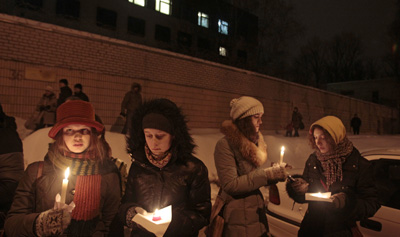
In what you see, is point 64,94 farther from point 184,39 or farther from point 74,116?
point 184,39

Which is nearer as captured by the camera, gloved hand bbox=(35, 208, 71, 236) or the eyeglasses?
gloved hand bbox=(35, 208, 71, 236)

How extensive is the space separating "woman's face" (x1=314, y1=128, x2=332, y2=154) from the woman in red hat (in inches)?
69.6

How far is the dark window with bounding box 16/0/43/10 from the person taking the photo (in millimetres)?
18641

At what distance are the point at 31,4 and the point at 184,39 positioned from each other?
1304 centimetres

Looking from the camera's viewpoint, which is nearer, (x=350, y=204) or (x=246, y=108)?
(x=350, y=204)

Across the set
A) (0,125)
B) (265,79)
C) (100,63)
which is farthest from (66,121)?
(265,79)

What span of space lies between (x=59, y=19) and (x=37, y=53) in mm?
12358

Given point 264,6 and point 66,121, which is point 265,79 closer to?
point 264,6

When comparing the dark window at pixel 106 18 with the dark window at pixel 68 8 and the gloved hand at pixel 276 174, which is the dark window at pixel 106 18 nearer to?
the dark window at pixel 68 8

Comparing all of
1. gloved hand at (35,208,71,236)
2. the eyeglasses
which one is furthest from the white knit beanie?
gloved hand at (35,208,71,236)

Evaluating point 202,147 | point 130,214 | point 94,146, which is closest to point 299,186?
point 130,214

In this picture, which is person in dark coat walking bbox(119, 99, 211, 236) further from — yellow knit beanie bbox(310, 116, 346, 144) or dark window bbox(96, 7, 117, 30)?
dark window bbox(96, 7, 117, 30)

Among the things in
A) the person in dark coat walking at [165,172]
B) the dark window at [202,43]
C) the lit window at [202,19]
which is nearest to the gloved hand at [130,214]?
the person in dark coat walking at [165,172]

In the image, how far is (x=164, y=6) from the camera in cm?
2655
